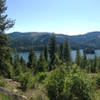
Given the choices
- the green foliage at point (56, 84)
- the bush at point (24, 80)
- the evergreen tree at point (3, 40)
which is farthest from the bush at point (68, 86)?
the evergreen tree at point (3, 40)

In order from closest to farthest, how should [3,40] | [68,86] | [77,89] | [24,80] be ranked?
[77,89] < [68,86] < [24,80] < [3,40]

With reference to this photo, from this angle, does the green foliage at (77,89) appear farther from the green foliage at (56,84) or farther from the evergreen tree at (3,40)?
the evergreen tree at (3,40)

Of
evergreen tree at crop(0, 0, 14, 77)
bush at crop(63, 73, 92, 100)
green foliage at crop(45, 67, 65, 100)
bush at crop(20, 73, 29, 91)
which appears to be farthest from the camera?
evergreen tree at crop(0, 0, 14, 77)

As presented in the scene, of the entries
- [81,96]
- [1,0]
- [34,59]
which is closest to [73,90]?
[81,96]

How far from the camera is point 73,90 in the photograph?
977 cm

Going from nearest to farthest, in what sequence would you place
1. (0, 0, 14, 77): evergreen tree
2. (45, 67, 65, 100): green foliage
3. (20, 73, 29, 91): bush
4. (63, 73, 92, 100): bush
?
(63, 73, 92, 100): bush, (45, 67, 65, 100): green foliage, (20, 73, 29, 91): bush, (0, 0, 14, 77): evergreen tree

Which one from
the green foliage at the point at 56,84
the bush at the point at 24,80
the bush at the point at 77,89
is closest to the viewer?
the bush at the point at 77,89

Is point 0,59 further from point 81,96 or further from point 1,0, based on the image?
point 81,96

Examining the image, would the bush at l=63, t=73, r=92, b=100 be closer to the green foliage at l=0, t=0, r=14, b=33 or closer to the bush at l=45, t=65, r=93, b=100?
the bush at l=45, t=65, r=93, b=100

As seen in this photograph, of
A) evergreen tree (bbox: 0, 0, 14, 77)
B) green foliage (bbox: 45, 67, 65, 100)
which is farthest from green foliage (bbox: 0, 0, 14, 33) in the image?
green foliage (bbox: 45, 67, 65, 100)

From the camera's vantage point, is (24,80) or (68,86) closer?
(68,86)

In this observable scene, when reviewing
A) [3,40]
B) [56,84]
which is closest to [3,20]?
[3,40]

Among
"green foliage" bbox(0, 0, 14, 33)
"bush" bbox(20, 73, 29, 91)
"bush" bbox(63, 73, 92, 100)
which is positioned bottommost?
"bush" bbox(20, 73, 29, 91)

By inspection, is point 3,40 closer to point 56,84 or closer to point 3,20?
point 3,20
